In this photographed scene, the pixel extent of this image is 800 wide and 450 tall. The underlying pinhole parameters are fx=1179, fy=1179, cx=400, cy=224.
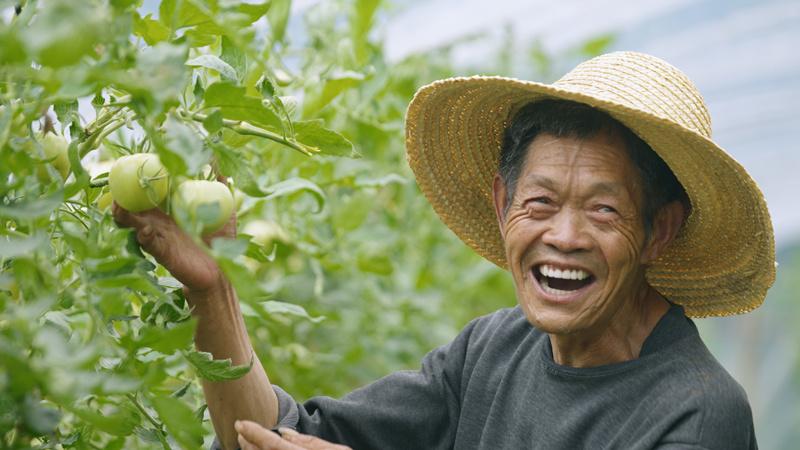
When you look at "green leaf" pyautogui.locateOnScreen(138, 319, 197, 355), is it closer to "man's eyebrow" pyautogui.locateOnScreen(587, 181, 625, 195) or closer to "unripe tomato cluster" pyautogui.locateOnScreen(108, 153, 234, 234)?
"unripe tomato cluster" pyautogui.locateOnScreen(108, 153, 234, 234)

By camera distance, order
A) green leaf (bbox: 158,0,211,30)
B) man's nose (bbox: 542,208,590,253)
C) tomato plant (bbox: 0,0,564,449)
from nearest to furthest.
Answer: tomato plant (bbox: 0,0,564,449) → green leaf (bbox: 158,0,211,30) → man's nose (bbox: 542,208,590,253)

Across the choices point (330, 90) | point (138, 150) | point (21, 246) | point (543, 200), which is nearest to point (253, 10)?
point (138, 150)

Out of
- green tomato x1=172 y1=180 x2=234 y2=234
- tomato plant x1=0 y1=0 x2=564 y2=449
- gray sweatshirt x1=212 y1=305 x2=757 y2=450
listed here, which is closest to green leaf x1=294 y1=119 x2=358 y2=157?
tomato plant x1=0 y1=0 x2=564 y2=449

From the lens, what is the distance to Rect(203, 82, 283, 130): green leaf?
3.48ft

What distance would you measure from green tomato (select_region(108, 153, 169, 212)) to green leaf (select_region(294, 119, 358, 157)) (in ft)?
0.55

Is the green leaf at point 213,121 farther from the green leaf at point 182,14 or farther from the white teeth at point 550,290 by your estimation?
the white teeth at point 550,290

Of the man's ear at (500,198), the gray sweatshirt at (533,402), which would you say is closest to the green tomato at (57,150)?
the gray sweatshirt at (533,402)

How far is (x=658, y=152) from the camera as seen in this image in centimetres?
148

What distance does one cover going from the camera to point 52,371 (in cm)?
82

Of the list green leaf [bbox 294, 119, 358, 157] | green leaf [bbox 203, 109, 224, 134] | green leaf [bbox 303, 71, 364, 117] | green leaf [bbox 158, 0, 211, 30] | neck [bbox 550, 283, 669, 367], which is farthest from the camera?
green leaf [bbox 303, 71, 364, 117]

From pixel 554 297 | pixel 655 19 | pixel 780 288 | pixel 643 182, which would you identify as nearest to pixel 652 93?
pixel 643 182

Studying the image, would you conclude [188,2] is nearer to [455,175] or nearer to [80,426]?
[80,426]

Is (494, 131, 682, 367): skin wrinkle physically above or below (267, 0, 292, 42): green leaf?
below

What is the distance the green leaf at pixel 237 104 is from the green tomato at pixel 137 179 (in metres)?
0.08
